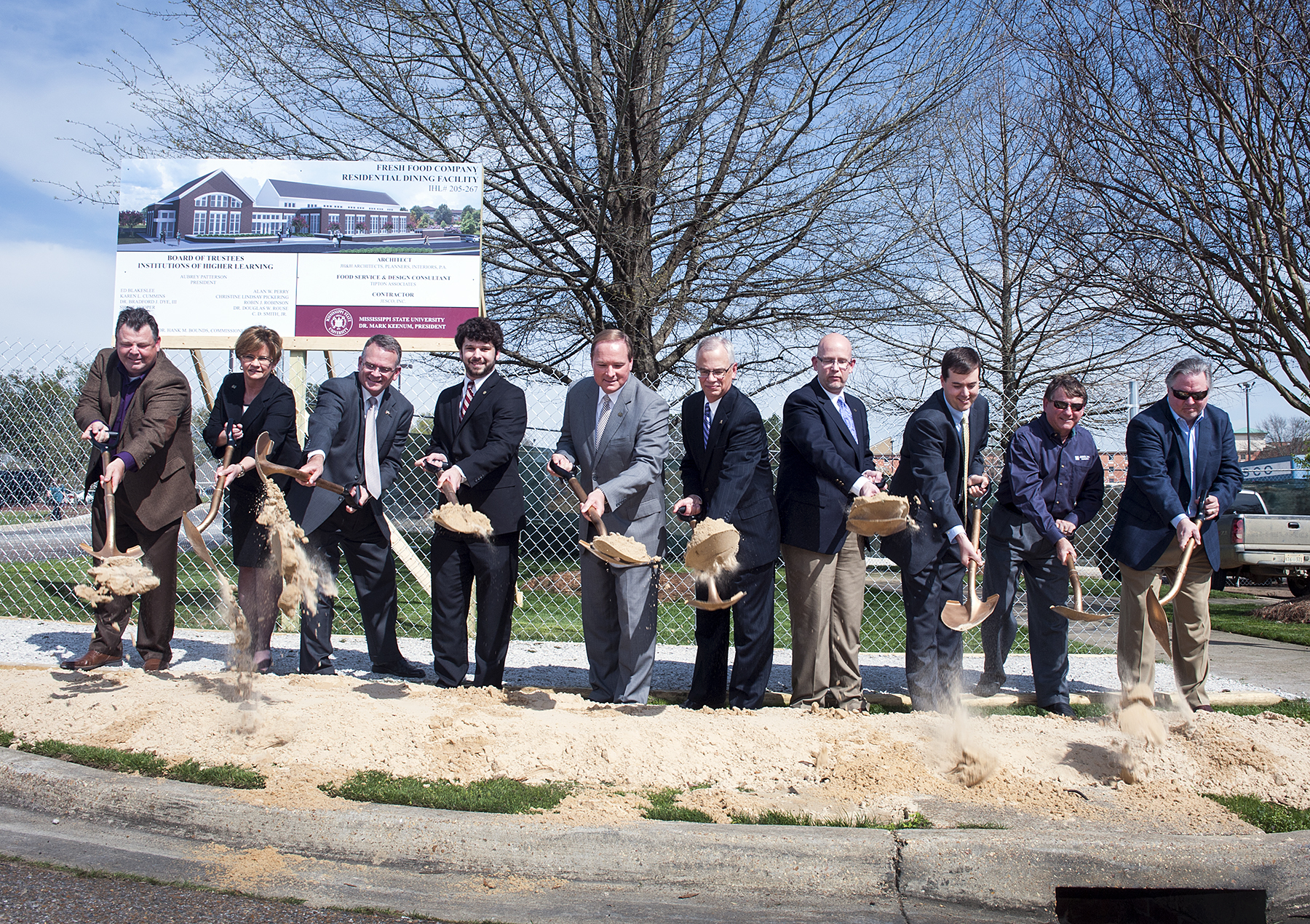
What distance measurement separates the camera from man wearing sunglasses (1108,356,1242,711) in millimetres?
4695

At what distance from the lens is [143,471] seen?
5082 mm

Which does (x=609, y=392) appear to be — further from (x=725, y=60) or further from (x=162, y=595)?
(x=725, y=60)

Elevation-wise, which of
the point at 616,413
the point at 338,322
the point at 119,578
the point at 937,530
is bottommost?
the point at 119,578

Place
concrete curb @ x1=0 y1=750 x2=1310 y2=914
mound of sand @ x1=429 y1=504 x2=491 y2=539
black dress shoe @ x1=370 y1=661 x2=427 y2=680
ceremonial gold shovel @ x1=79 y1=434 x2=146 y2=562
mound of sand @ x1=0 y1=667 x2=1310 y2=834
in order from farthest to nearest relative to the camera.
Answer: black dress shoe @ x1=370 y1=661 x2=427 y2=680 → ceremonial gold shovel @ x1=79 y1=434 x2=146 y2=562 → mound of sand @ x1=429 y1=504 x2=491 y2=539 → mound of sand @ x1=0 y1=667 x2=1310 y2=834 → concrete curb @ x1=0 y1=750 x2=1310 y2=914

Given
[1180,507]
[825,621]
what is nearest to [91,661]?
[825,621]

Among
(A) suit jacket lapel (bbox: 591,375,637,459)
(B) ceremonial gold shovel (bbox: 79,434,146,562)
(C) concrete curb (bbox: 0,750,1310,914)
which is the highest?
(A) suit jacket lapel (bbox: 591,375,637,459)

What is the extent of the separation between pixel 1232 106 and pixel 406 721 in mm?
8645

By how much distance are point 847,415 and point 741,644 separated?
1339mm

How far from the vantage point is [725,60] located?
8352 mm

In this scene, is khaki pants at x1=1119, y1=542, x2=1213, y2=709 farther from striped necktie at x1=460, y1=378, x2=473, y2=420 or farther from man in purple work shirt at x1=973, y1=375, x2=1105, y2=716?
striped necktie at x1=460, y1=378, x2=473, y2=420

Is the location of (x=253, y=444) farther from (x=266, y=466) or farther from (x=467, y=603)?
(x=467, y=603)

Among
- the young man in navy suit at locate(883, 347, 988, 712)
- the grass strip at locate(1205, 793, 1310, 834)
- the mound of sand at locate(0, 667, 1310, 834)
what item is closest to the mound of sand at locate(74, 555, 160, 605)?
the mound of sand at locate(0, 667, 1310, 834)

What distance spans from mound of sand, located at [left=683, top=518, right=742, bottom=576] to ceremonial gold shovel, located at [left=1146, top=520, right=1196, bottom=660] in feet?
7.43

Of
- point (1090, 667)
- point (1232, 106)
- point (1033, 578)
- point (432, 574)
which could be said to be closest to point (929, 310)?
point (1232, 106)
